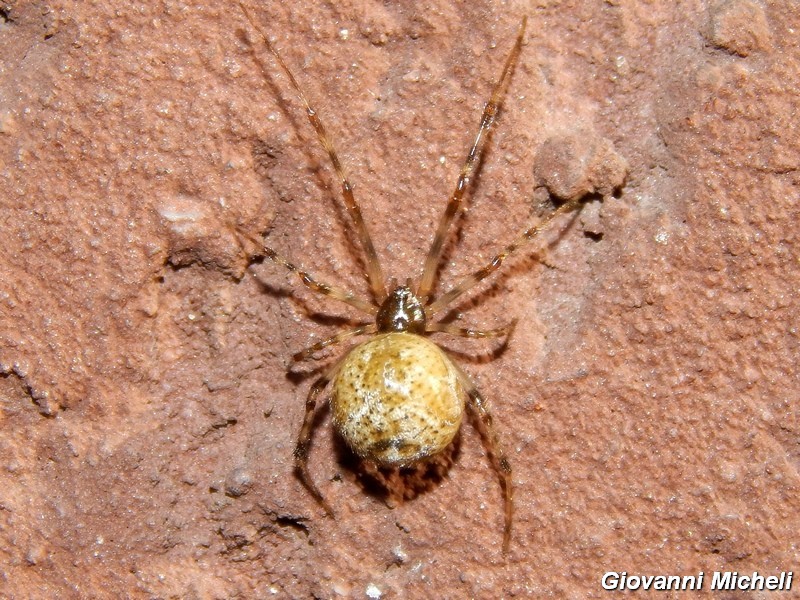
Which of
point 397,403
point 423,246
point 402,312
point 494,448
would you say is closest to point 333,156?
point 423,246

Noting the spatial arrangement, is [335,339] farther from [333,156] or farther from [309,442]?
[333,156]

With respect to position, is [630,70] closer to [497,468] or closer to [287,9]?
[287,9]

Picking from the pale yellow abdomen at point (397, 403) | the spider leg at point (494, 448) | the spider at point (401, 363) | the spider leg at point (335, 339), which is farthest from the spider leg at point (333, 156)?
the spider leg at point (494, 448)

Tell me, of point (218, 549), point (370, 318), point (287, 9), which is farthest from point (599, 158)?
point (218, 549)

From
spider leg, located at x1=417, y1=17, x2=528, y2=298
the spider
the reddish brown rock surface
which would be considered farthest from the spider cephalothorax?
the reddish brown rock surface

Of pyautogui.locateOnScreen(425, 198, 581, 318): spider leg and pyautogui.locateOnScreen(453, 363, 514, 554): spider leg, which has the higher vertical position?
pyautogui.locateOnScreen(425, 198, 581, 318): spider leg

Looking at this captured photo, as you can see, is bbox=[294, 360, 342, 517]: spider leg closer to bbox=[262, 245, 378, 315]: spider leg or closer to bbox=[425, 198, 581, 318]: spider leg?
bbox=[262, 245, 378, 315]: spider leg
